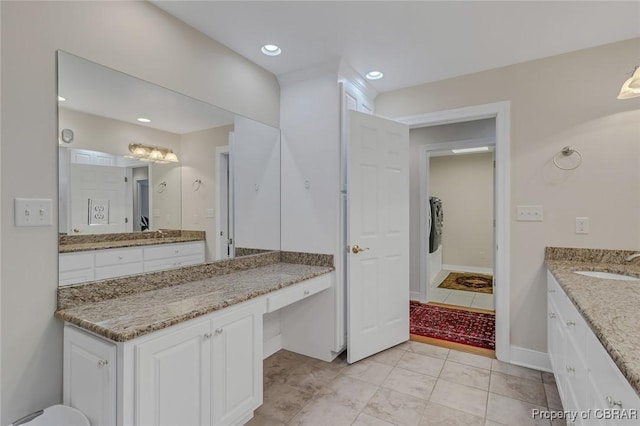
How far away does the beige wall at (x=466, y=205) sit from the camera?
5855 mm

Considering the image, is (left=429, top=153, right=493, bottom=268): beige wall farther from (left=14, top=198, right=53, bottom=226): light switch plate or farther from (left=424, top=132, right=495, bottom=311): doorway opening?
(left=14, top=198, right=53, bottom=226): light switch plate

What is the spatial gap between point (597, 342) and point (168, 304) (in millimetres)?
1821

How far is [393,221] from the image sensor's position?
9.23 ft

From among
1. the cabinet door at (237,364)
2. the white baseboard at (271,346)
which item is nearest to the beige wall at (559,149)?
the white baseboard at (271,346)

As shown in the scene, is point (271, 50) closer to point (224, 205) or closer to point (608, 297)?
point (224, 205)

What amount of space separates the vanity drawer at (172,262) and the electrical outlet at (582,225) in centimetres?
285

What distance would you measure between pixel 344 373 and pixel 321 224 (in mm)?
1196

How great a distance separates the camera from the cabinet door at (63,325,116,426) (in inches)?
48.1

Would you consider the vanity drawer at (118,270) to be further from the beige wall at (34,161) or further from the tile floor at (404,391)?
the tile floor at (404,391)

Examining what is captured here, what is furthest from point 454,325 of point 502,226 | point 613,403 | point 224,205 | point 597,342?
point 224,205

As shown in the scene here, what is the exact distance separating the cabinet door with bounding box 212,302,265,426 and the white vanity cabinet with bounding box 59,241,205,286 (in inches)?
24.4

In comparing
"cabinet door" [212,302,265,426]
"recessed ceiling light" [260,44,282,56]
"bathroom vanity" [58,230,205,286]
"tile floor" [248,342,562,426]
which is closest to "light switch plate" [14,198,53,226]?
"bathroom vanity" [58,230,205,286]

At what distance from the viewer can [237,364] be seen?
1.70m

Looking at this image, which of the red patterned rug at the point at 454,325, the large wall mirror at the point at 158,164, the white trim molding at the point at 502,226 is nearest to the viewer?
the large wall mirror at the point at 158,164
